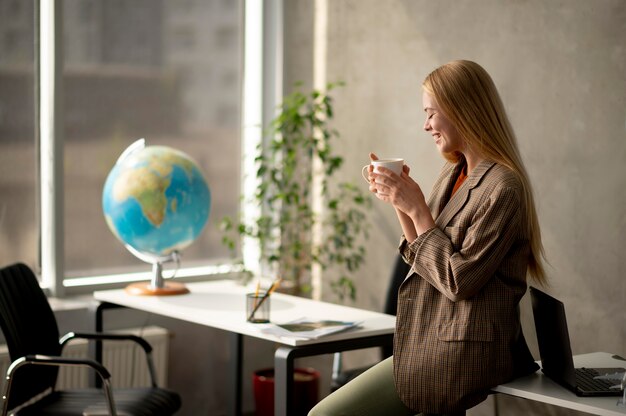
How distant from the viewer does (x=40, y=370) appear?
3.22 m

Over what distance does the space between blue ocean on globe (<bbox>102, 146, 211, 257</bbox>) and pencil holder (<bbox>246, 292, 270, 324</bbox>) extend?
2.19 ft

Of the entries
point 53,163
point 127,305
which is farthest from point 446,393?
point 53,163

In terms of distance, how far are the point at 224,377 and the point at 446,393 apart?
2.47 m

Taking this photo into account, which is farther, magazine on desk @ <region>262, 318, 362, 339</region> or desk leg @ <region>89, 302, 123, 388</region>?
desk leg @ <region>89, 302, 123, 388</region>

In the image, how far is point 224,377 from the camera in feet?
15.4

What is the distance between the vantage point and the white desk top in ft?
9.94

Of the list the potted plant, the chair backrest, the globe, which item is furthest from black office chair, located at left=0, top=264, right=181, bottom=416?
the potted plant

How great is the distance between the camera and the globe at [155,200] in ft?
11.8

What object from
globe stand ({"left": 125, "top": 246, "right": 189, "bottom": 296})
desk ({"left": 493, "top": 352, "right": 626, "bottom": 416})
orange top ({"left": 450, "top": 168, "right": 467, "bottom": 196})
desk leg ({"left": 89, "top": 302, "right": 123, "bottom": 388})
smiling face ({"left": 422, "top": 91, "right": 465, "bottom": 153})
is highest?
smiling face ({"left": 422, "top": 91, "right": 465, "bottom": 153})

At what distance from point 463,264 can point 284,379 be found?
797 millimetres

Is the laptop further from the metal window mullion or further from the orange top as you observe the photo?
the metal window mullion

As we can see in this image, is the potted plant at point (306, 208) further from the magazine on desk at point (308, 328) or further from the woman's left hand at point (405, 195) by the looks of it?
the woman's left hand at point (405, 195)

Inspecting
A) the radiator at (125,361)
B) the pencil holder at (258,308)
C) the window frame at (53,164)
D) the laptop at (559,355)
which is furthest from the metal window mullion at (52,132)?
the laptop at (559,355)

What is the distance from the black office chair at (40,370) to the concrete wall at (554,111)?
153cm
